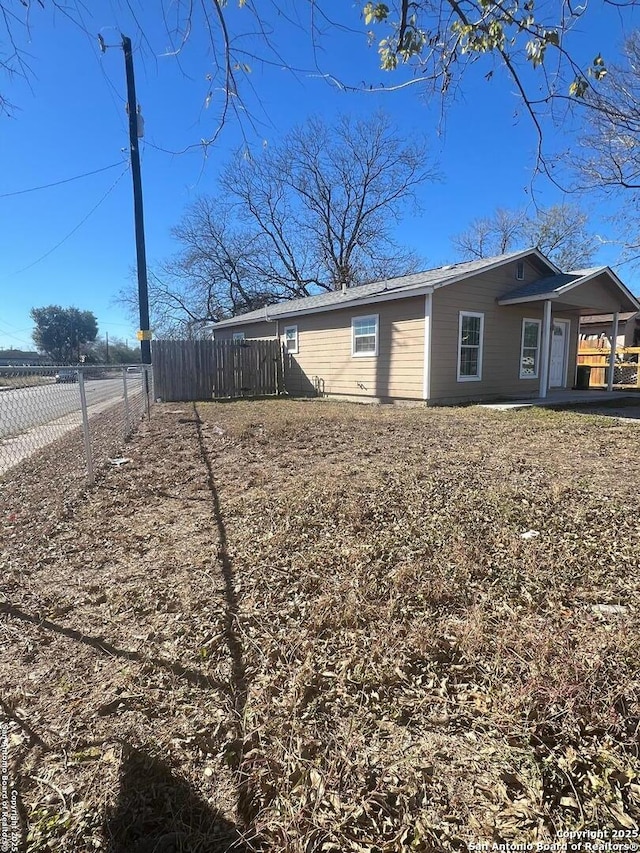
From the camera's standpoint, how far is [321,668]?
1.76 meters

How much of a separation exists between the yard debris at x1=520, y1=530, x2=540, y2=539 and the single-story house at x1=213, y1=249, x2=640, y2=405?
7348 mm

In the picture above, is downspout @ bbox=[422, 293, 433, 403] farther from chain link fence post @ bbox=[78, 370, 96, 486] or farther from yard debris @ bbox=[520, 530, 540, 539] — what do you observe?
chain link fence post @ bbox=[78, 370, 96, 486]

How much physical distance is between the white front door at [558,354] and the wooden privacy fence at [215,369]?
8.50 metres

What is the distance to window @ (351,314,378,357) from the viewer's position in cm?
1128

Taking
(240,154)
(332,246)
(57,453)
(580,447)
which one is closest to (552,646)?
(240,154)

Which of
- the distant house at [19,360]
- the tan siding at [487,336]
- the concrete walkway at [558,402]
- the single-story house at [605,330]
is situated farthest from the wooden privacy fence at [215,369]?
the single-story house at [605,330]

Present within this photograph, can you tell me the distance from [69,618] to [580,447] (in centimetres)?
582

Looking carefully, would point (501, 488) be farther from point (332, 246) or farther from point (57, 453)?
point (332, 246)

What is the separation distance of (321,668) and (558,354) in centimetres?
1401

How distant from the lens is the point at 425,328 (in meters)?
9.88

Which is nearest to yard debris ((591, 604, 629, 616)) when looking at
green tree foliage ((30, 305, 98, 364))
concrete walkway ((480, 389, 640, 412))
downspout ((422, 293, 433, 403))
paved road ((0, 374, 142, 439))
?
paved road ((0, 374, 142, 439))

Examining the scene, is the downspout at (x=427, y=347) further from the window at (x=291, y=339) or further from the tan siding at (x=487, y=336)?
the window at (x=291, y=339)

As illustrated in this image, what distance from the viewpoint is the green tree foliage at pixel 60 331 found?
1720 inches

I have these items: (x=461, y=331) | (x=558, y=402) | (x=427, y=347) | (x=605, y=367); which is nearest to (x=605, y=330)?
(x=605, y=367)
